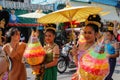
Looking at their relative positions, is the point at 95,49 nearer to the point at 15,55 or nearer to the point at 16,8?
the point at 15,55

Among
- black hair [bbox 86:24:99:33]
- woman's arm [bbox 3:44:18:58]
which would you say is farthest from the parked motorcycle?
black hair [bbox 86:24:99:33]

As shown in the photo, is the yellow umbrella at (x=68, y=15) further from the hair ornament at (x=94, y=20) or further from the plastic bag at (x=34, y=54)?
the plastic bag at (x=34, y=54)

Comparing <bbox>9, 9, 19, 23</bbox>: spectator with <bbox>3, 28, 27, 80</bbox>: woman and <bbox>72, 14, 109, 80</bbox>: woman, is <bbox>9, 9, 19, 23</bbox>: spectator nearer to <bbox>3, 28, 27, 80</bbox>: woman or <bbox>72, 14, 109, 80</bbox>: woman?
<bbox>3, 28, 27, 80</bbox>: woman

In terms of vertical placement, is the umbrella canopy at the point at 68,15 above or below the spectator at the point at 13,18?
above

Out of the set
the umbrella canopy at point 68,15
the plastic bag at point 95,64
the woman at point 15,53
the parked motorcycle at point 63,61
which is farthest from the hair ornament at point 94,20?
the parked motorcycle at point 63,61

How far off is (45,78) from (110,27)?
2081 millimetres

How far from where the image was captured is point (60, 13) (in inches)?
186

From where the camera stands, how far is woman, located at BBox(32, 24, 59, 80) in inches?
191

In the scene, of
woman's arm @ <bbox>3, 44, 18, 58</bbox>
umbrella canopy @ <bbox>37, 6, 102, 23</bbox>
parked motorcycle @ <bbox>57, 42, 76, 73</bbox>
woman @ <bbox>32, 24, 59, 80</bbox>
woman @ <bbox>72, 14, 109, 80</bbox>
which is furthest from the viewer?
parked motorcycle @ <bbox>57, 42, 76, 73</bbox>

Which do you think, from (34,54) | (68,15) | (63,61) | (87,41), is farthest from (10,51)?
(63,61)

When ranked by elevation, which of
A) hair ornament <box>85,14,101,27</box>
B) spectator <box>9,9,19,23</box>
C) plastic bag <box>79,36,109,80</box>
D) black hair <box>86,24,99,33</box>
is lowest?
spectator <box>9,9,19,23</box>

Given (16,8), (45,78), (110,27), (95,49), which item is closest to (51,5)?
(16,8)

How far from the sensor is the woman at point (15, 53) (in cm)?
520

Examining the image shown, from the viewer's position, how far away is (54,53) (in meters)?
4.92
